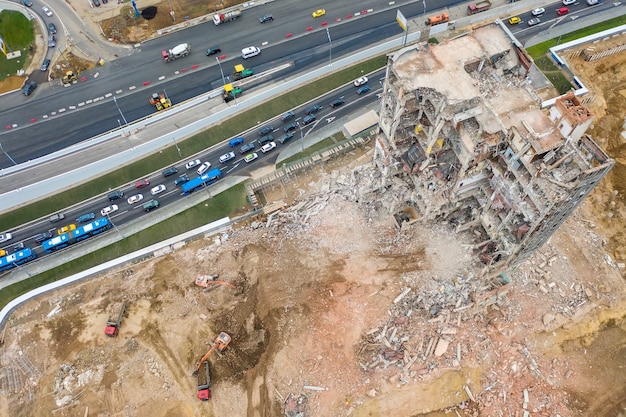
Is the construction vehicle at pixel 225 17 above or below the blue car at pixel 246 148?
above

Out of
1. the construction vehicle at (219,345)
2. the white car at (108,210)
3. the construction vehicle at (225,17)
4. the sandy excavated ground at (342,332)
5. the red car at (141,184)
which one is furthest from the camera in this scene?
the construction vehicle at (225,17)

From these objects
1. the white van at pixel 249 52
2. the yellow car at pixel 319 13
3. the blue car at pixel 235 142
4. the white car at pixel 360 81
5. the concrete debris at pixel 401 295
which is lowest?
the concrete debris at pixel 401 295

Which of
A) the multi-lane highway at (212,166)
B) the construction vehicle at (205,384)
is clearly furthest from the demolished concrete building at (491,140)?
the construction vehicle at (205,384)

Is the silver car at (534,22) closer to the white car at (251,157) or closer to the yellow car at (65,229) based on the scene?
the white car at (251,157)

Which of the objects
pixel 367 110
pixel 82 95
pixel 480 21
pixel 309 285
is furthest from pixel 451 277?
pixel 82 95

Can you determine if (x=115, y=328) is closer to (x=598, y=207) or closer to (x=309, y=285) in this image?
(x=309, y=285)

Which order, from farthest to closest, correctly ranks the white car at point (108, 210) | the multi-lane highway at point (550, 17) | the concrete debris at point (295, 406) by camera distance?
1. the multi-lane highway at point (550, 17)
2. the white car at point (108, 210)
3. the concrete debris at point (295, 406)

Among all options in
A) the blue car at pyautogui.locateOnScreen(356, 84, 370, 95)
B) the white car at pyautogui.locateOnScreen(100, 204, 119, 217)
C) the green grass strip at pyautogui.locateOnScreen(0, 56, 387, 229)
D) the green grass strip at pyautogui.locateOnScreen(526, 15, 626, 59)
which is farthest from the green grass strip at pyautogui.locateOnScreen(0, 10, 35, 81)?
the green grass strip at pyautogui.locateOnScreen(526, 15, 626, 59)
